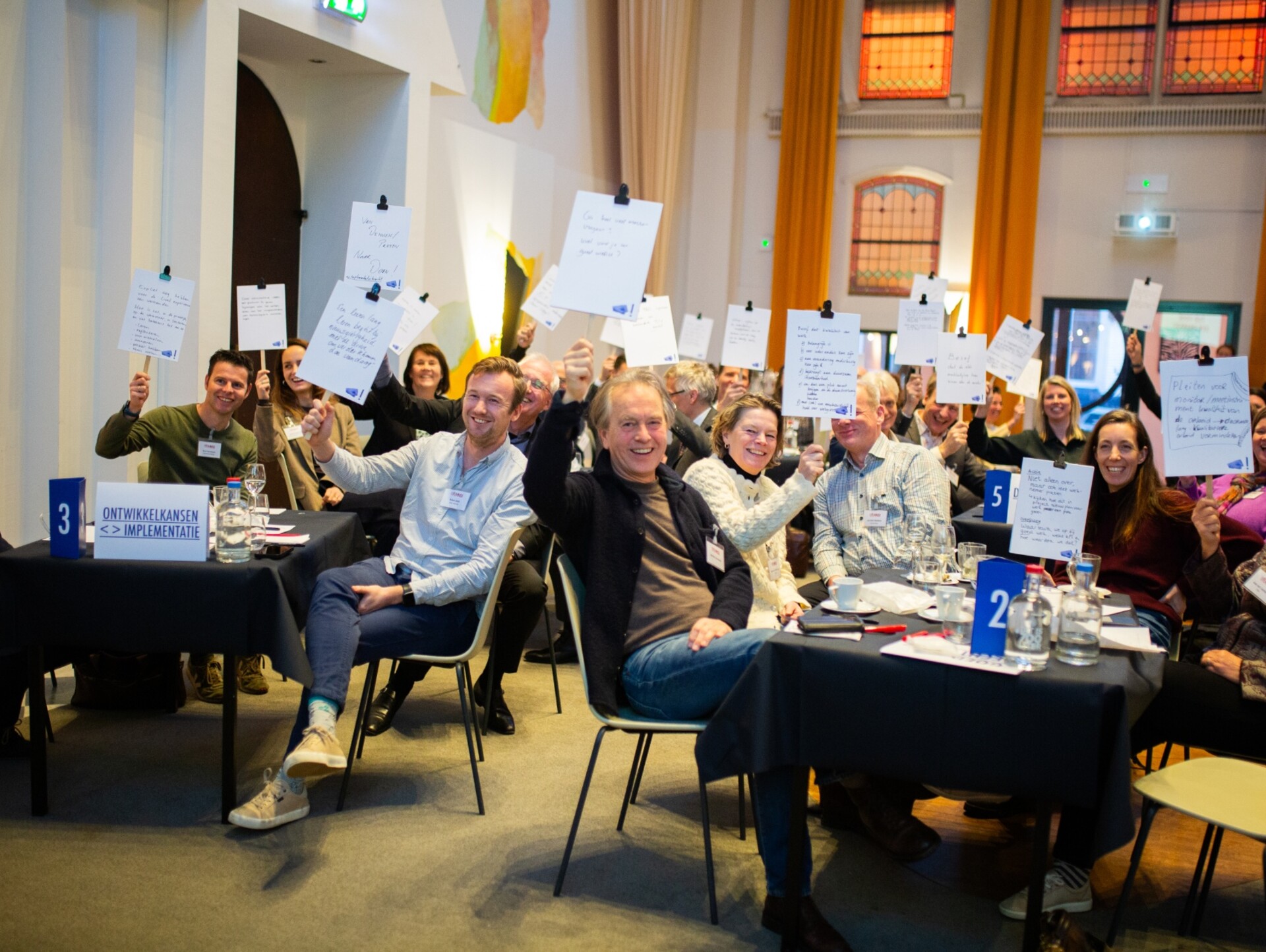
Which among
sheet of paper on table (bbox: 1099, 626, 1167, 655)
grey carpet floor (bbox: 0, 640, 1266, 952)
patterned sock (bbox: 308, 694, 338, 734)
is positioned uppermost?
sheet of paper on table (bbox: 1099, 626, 1167, 655)

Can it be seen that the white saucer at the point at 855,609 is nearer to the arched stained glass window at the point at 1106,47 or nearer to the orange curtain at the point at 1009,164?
the orange curtain at the point at 1009,164

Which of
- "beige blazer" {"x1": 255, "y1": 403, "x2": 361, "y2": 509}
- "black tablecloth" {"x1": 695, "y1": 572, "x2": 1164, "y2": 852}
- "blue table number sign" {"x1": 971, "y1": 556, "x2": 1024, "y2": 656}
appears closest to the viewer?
"black tablecloth" {"x1": 695, "y1": 572, "x2": 1164, "y2": 852}

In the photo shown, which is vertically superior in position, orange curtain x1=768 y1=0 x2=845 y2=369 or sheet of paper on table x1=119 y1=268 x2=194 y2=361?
orange curtain x1=768 y1=0 x2=845 y2=369

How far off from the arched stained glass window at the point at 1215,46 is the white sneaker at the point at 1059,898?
33.2 ft

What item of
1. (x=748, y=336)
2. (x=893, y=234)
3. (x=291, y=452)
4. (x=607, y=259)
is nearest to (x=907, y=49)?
(x=893, y=234)

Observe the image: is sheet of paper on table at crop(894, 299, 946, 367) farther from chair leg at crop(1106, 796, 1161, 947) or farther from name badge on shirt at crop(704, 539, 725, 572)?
chair leg at crop(1106, 796, 1161, 947)

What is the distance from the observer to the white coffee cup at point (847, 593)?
265 cm

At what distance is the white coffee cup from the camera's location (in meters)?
2.65

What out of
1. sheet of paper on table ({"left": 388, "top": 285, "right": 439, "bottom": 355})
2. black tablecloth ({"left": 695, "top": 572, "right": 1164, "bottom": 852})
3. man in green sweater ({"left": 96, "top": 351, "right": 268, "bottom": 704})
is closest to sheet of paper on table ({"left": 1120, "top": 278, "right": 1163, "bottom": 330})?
sheet of paper on table ({"left": 388, "top": 285, "right": 439, "bottom": 355})

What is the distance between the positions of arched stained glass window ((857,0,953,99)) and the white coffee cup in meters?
9.71

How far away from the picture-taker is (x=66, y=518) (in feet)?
9.68

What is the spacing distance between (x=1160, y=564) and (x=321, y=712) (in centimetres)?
258

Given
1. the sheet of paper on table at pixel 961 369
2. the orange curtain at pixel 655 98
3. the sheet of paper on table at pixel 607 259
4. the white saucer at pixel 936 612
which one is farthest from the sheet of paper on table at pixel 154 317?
the orange curtain at pixel 655 98

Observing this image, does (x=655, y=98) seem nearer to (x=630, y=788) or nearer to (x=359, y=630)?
(x=359, y=630)
